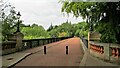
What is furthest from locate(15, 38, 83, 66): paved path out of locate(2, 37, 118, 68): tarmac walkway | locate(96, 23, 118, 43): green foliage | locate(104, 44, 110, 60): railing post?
locate(96, 23, 118, 43): green foliage

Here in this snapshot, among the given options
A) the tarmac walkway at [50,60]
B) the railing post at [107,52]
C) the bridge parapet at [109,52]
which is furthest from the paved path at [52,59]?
the railing post at [107,52]

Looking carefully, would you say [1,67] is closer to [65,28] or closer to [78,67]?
[78,67]

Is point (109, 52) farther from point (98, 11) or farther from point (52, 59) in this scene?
point (52, 59)

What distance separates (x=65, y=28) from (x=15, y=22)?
12891 cm

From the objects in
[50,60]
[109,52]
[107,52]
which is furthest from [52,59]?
[109,52]

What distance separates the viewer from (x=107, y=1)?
15.6 meters

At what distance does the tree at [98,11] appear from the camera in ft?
54.3

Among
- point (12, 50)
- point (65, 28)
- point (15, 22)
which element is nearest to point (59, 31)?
point (65, 28)

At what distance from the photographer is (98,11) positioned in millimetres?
17281

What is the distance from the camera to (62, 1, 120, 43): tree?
54.3ft

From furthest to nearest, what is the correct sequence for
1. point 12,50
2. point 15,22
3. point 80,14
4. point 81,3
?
point 15,22 < point 12,50 < point 80,14 < point 81,3

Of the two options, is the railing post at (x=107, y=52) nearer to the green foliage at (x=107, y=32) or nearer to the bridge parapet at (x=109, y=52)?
the bridge parapet at (x=109, y=52)

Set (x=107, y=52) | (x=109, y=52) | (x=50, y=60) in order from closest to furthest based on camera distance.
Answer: (x=109, y=52) → (x=107, y=52) → (x=50, y=60)

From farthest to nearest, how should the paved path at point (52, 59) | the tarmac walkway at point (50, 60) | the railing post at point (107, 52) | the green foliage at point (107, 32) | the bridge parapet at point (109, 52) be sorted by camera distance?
the green foliage at point (107, 32)
the railing post at point (107, 52)
the paved path at point (52, 59)
the tarmac walkway at point (50, 60)
the bridge parapet at point (109, 52)
